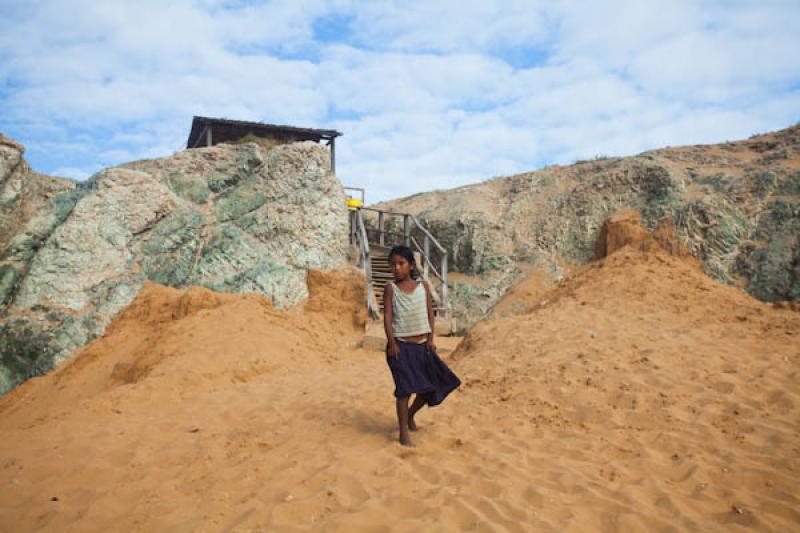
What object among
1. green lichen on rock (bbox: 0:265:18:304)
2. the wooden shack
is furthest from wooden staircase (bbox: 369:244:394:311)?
green lichen on rock (bbox: 0:265:18:304)

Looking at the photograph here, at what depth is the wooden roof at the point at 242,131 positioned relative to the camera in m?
17.4

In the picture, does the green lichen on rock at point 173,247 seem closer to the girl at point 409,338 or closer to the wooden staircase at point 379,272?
the wooden staircase at point 379,272

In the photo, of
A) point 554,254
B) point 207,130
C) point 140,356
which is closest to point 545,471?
point 140,356

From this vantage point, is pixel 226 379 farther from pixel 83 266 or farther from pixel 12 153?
pixel 12 153

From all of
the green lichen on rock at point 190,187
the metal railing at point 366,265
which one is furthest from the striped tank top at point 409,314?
the green lichen on rock at point 190,187

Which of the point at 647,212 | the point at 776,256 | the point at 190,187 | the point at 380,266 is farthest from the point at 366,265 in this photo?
the point at 776,256

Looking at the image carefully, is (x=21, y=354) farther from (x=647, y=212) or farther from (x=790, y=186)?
(x=790, y=186)

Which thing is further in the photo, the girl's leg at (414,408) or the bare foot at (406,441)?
the girl's leg at (414,408)

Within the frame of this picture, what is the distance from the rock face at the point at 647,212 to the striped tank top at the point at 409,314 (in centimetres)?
969

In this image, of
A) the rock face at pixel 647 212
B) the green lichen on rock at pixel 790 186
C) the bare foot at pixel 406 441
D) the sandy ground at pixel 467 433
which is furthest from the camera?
the green lichen on rock at pixel 790 186

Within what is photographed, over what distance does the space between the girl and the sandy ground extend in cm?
44

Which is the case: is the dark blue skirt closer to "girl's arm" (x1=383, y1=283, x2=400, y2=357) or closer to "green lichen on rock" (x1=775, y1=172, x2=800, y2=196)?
"girl's arm" (x1=383, y1=283, x2=400, y2=357)

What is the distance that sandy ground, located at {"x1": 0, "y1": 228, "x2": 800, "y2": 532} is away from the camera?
10.0 feet

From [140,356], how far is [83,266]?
3.78 m
